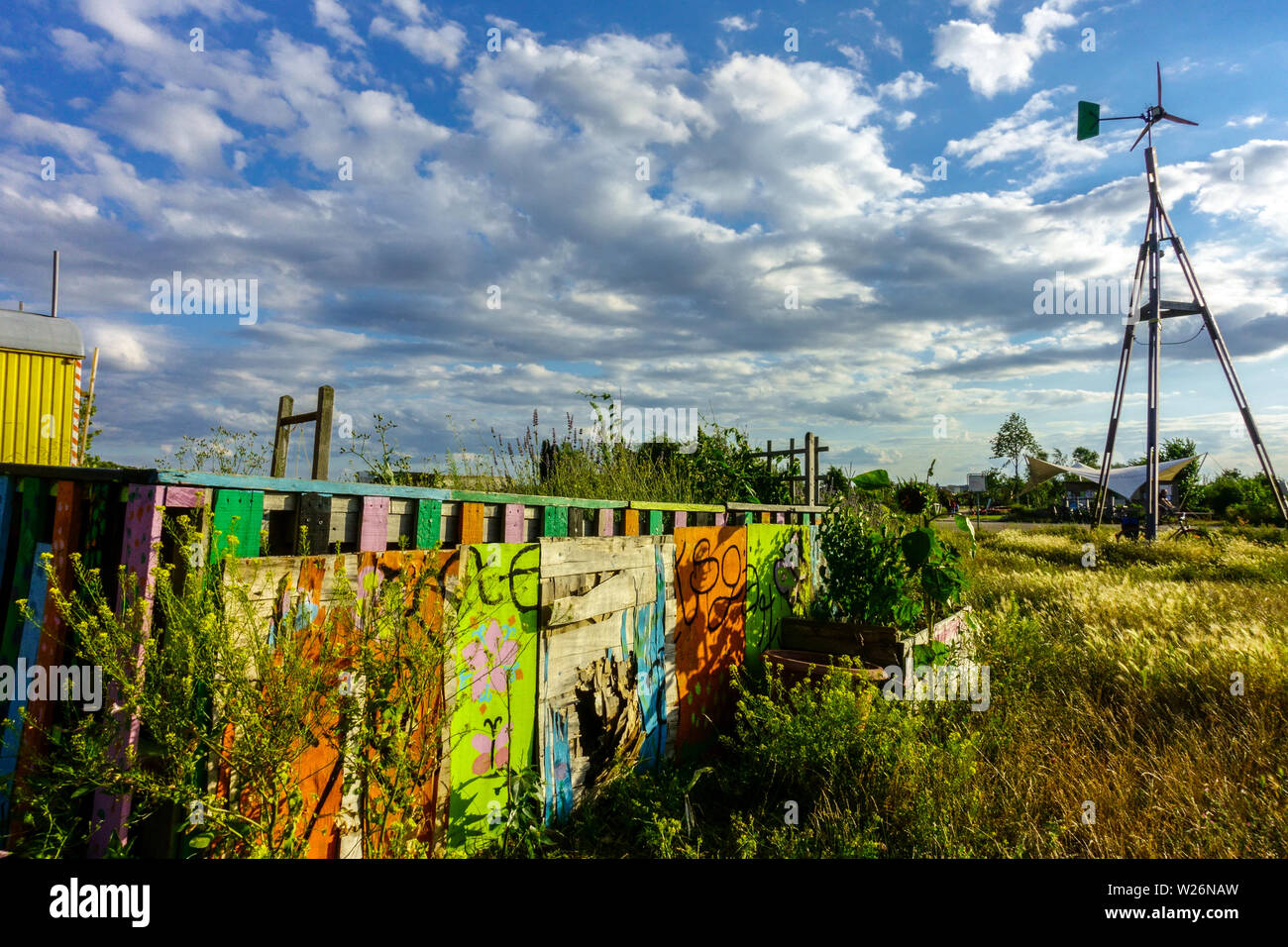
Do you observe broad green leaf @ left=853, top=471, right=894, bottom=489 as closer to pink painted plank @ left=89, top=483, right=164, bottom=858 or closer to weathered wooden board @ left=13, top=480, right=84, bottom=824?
pink painted plank @ left=89, top=483, right=164, bottom=858

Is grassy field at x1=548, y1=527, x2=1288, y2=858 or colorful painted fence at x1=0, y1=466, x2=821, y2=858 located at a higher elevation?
colorful painted fence at x1=0, y1=466, x2=821, y2=858

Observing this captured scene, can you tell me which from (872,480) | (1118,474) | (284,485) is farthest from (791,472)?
(1118,474)

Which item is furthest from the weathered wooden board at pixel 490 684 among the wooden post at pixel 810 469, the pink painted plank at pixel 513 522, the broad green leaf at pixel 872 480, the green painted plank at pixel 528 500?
the wooden post at pixel 810 469

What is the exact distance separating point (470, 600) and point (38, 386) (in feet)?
28.9

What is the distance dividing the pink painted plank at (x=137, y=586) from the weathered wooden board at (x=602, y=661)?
1779 millimetres

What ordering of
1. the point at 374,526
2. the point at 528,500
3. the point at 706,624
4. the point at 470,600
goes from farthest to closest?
1. the point at 706,624
2. the point at 528,500
3. the point at 470,600
4. the point at 374,526

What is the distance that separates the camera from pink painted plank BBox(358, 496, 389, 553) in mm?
2838

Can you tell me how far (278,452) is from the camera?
21.7ft

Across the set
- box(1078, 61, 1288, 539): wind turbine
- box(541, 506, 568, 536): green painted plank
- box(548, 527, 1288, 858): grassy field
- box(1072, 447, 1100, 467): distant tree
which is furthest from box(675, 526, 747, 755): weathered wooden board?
box(1072, 447, 1100, 467): distant tree

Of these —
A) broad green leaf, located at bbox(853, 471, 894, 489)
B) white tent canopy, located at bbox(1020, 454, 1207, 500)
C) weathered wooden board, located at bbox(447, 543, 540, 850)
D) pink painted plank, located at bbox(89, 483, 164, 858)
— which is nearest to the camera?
pink painted plank, located at bbox(89, 483, 164, 858)

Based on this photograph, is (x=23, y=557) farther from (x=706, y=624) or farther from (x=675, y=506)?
(x=706, y=624)

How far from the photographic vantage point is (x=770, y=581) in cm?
574

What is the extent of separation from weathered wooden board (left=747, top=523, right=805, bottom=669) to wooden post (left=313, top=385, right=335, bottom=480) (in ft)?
11.6
